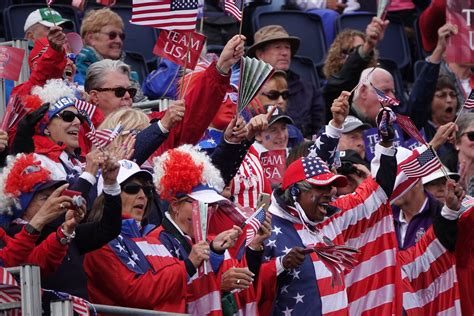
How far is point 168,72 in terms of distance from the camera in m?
12.0

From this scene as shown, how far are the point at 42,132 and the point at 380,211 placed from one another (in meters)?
2.27

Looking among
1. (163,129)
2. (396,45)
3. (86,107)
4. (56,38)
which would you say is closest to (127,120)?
(86,107)

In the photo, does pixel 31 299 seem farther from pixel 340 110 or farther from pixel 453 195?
pixel 453 195

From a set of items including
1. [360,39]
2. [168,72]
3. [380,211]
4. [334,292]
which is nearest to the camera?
[334,292]

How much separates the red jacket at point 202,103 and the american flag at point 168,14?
39cm

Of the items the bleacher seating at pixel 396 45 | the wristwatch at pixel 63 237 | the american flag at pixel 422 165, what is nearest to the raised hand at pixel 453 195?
the american flag at pixel 422 165

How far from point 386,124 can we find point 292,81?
141 inches

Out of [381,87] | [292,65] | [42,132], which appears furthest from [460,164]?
[42,132]

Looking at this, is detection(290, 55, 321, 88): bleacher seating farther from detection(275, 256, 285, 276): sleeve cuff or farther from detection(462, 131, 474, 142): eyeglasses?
detection(275, 256, 285, 276): sleeve cuff

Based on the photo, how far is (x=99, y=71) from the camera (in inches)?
412

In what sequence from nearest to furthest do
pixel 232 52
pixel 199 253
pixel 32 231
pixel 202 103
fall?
pixel 32 231
pixel 199 253
pixel 232 52
pixel 202 103

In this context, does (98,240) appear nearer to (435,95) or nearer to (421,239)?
(421,239)

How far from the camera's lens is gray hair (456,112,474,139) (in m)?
12.1

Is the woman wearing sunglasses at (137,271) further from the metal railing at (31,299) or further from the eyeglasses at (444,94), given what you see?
the eyeglasses at (444,94)
